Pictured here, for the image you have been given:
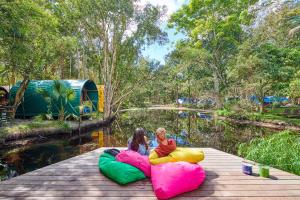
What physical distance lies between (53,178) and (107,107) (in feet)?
50.0

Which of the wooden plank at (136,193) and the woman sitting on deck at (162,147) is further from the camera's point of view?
the woman sitting on deck at (162,147)

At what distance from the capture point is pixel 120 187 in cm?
384

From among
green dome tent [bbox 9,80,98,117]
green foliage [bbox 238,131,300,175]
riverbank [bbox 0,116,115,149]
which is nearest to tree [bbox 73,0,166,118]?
green dome tent [bbox 9,80,98,117]

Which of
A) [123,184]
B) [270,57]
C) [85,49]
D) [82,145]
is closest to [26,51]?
[82,145]

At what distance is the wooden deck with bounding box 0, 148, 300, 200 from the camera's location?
3539mm

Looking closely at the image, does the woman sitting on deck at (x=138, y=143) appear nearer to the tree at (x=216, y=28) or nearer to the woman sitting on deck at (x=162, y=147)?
the woman sitting on deck at (x=162, y=147)

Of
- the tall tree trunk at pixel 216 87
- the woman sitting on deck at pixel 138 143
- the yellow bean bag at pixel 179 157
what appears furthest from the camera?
the tall tree trunk at pixel 216 87

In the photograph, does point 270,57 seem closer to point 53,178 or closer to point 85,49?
point 85,49

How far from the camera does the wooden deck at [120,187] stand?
3539 millimetres

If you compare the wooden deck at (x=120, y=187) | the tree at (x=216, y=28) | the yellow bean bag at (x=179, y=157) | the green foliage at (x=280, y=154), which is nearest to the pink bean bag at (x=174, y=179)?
the wooden deck at (x=120, y=187)

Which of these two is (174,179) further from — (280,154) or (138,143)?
(280,154)

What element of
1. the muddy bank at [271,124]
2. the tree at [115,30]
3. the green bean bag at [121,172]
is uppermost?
the tree at [115,30]

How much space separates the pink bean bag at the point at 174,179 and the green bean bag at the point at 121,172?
0.87 feet

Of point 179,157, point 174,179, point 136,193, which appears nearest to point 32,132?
point 179,157
